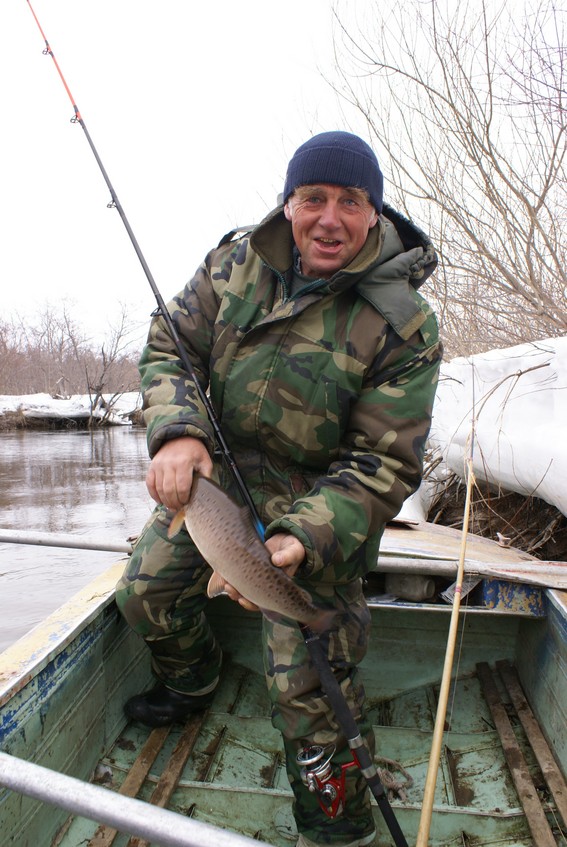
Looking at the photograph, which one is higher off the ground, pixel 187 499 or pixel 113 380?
pixel 187 499

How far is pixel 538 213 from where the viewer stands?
822cm

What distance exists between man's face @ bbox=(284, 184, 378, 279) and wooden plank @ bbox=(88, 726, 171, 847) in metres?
2.22

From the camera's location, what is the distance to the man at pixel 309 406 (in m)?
2.47

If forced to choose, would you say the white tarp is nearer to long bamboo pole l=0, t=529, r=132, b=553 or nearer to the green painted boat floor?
the green painted boat floor

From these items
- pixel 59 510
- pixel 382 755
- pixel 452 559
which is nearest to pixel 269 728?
pixel 382 755

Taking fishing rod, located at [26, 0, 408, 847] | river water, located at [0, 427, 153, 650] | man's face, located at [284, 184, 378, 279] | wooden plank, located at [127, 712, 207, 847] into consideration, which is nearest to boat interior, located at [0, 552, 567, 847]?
wooden plank, located at [127, 712, 207, 847]

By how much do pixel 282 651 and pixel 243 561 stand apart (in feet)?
2.18

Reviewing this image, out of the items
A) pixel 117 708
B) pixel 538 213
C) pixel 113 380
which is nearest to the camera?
pixel 117 708

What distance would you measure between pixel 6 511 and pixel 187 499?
12541 mm

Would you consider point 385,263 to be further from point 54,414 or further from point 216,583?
point 54,414

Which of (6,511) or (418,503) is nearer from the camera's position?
(418,503)

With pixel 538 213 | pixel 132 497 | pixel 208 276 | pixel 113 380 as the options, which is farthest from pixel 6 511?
pixel 113 380

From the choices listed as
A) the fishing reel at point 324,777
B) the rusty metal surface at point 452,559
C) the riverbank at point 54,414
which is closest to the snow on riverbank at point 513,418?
the rusty metal surface at point 452,559

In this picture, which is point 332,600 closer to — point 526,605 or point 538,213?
point 526,605
